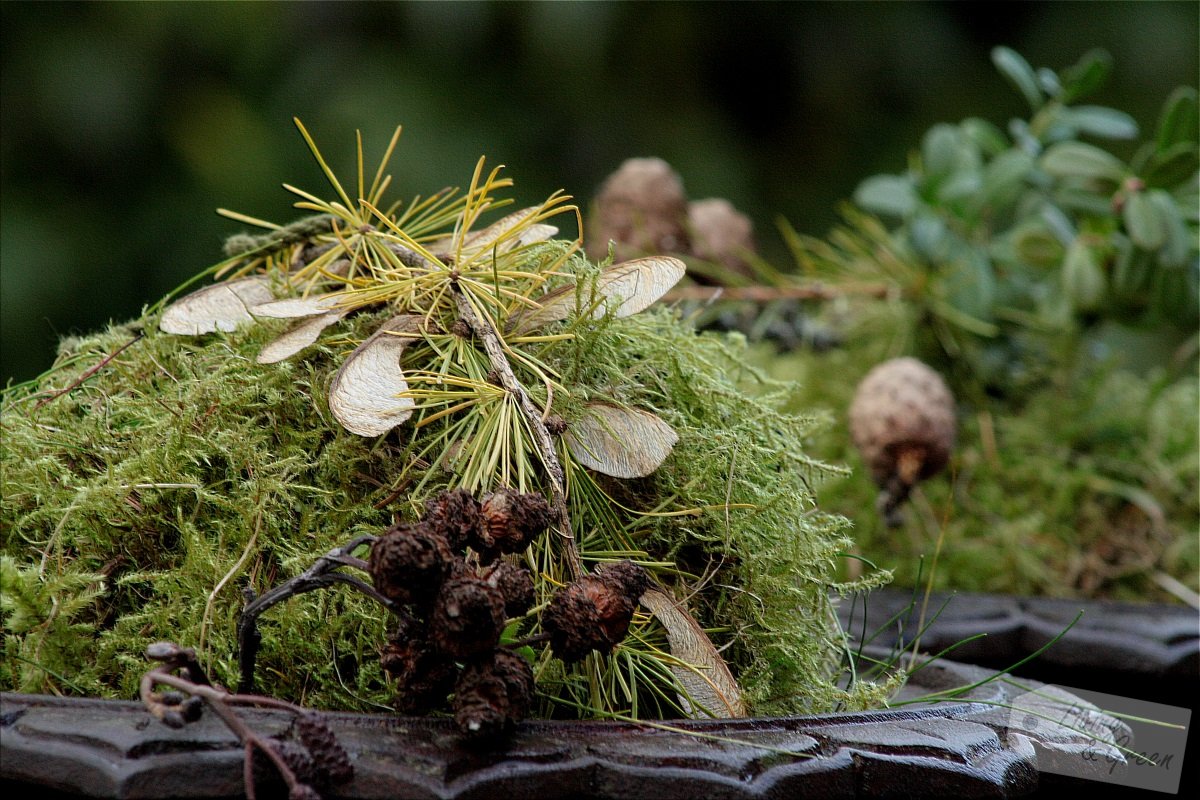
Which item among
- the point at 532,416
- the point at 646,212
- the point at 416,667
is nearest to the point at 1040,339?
the point at 646,212

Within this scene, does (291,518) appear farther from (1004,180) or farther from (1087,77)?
(1087,77)

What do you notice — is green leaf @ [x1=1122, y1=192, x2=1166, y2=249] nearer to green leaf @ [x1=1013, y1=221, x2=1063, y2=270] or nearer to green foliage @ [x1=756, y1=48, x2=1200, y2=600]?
green foliage @ [x1=756, y1=48, x2=1200, y2=600]

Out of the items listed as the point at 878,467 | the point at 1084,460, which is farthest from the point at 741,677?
the point at 1084,460

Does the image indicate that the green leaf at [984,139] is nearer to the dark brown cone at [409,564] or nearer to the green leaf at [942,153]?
the green leaf at [942,153]

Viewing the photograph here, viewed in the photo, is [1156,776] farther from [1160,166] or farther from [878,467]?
[1160,166]

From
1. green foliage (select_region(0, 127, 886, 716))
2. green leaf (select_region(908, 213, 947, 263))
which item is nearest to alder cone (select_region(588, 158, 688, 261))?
green leaf (select_region(908, 213, 947, 263))
